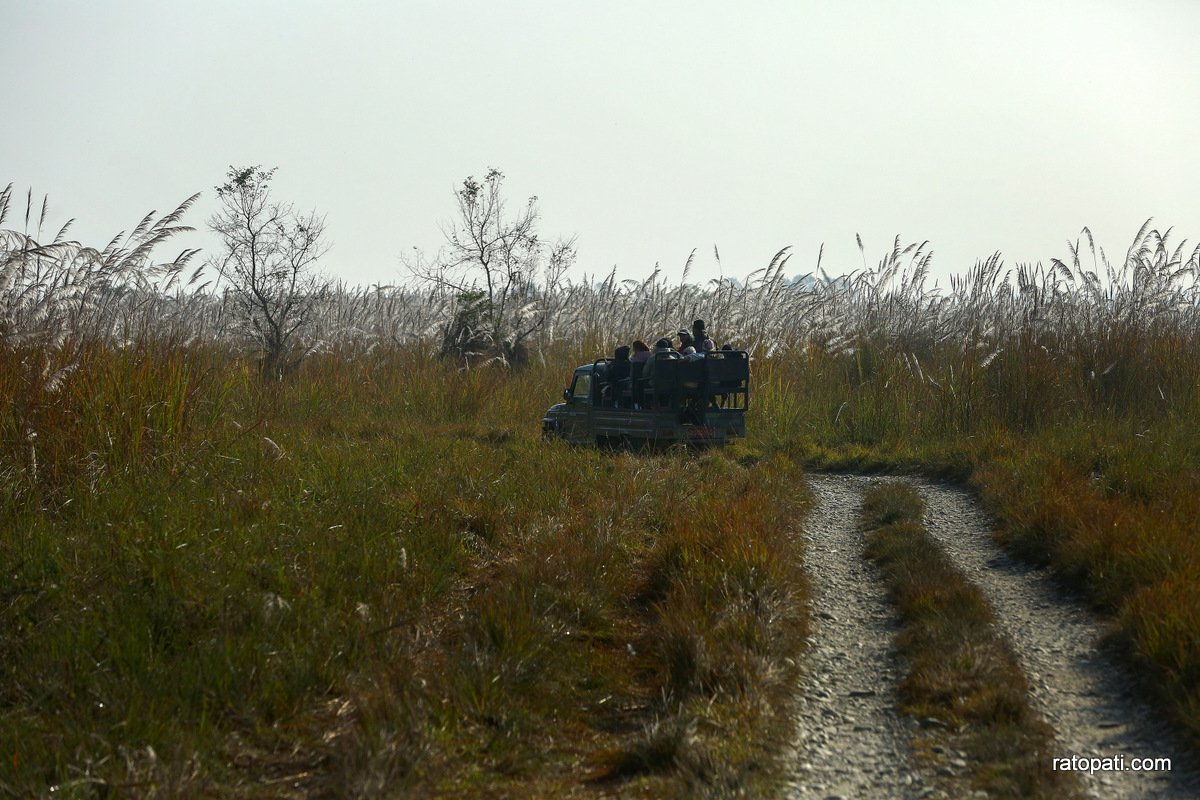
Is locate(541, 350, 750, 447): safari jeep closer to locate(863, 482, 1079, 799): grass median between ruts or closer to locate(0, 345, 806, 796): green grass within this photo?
locate(0, 345, 806, 796): green grass

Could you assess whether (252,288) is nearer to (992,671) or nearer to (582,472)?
(582,472)

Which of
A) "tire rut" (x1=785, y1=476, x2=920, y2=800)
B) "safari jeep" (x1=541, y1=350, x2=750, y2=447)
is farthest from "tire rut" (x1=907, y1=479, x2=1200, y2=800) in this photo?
"safari jeep" (x1=541, y1=350, x2=750, y2=447)

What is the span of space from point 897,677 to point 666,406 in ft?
30.2

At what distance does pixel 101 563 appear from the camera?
6.38 metres

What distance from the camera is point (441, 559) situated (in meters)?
7.32

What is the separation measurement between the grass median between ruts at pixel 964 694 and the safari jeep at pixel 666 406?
21.8ft

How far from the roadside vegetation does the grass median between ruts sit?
63cm

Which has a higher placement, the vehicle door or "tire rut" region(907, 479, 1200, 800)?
the vehicle door

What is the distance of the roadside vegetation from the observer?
4766mm

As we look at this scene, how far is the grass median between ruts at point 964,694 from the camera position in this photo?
4461 mm

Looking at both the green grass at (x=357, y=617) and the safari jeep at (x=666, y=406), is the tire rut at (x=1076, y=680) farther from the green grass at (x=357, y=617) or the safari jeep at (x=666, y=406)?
the safari jeep at (x=666, y=406)

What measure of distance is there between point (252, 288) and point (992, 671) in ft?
58.7

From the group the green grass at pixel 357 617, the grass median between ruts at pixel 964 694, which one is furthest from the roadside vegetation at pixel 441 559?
the grass median between ruts at pixel 964 694

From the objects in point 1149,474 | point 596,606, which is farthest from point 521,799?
point 1149,474
